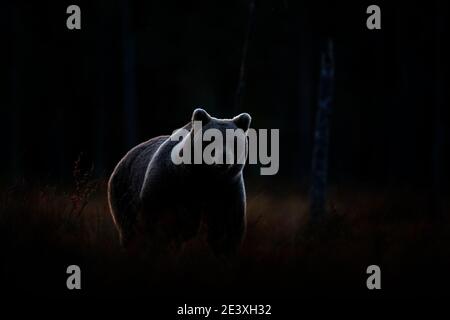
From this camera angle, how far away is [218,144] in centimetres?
Answer: 570

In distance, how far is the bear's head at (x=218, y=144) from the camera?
18.2ft

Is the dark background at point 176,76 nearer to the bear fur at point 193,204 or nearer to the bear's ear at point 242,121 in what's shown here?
the bear's ear at point 242,121

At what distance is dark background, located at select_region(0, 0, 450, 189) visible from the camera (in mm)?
19656

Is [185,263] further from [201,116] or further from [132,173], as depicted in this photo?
[132,173]

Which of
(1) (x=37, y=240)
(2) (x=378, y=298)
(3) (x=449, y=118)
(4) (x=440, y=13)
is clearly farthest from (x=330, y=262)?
(3) (x=449, y=118)

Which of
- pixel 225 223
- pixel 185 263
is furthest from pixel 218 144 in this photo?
pixel 185 263

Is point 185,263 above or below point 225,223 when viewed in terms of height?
below

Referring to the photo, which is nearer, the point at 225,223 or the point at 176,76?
the point at 225,223

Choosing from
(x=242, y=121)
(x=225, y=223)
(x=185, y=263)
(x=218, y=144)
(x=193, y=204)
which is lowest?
(x=185, y=263)

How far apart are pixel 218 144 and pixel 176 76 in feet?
64.0

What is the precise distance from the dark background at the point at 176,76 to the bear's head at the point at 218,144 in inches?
497

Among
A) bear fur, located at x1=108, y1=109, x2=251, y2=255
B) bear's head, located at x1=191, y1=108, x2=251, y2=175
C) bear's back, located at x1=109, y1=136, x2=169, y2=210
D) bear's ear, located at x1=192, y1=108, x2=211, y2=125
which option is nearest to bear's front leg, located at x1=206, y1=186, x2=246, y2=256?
bear fur, located at x1=108, y1=109, x2=251, y2=255

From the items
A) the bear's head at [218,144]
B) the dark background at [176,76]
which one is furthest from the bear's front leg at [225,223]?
the dark background at [176,76]

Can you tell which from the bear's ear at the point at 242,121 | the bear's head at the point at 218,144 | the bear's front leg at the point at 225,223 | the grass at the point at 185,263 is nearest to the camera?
the grass at the point at 185,263
